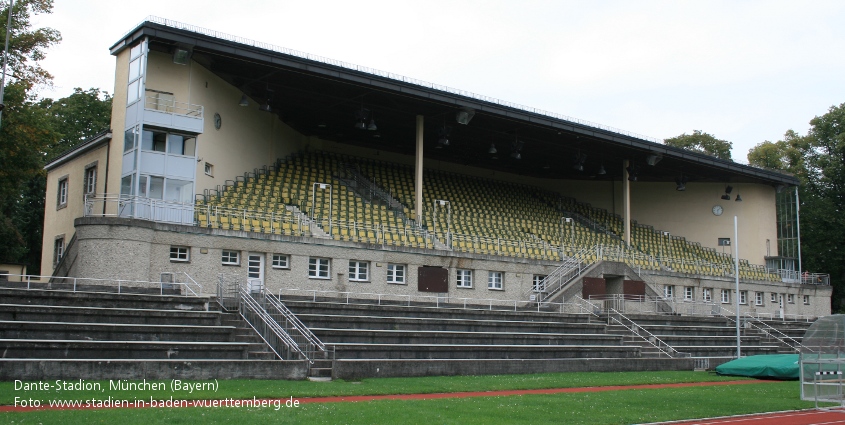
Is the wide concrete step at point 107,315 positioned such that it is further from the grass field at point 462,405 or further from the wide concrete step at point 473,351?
the grass field at point 462,405

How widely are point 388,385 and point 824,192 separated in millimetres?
60433

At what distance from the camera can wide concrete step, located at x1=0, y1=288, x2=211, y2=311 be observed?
22781 mm

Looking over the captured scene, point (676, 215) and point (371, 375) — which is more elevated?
point (676, 215)

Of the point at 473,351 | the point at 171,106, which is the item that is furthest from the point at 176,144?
the point at 473,351

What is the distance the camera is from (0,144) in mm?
33250

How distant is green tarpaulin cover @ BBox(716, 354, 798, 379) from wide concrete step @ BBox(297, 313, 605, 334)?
5.89 metres

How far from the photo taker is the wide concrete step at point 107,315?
21.7 meters

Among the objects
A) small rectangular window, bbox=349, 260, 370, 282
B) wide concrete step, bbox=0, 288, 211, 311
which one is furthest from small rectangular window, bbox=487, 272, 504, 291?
wide concrete step, bbox=0, 288, 211, 311

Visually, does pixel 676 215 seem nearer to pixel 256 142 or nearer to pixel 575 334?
pixel 575 334

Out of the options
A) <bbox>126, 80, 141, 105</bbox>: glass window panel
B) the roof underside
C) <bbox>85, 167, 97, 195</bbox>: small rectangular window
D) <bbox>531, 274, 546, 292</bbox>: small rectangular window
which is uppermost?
the roof underside

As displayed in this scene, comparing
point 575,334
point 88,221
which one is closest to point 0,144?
point 88,221

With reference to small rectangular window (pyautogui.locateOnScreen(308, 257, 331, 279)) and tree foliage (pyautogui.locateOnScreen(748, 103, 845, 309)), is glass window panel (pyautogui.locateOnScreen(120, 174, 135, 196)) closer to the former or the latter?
small rectangular window (pyautogui.locateOnScreen(308, 257, 331, 279))

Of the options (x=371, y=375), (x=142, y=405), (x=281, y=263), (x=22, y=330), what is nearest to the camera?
(x=142, y=405)

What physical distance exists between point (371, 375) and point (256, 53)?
15924 mm
